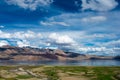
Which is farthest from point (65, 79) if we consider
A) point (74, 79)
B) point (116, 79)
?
point (116, 79)

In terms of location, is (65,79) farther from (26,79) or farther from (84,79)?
(26,79)

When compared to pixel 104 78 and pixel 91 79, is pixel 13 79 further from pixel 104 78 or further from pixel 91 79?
pixel 104 78

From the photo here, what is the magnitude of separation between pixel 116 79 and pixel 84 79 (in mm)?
14146

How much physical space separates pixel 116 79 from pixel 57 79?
2597 centimetres

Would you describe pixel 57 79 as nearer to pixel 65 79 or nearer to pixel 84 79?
pixel 65 79

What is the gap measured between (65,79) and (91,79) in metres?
11.4

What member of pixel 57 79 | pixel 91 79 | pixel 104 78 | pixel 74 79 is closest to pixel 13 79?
pixel 57 79

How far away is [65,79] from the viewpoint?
10131cm

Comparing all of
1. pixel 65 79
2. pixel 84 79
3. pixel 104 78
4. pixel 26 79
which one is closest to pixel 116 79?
pixel 104 78

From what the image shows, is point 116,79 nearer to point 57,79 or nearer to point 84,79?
point 84,79

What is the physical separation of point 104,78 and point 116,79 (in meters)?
5.26

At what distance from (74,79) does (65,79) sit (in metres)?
3.99

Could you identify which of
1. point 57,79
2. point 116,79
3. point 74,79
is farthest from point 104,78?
point 57,79

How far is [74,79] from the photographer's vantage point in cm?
10125
